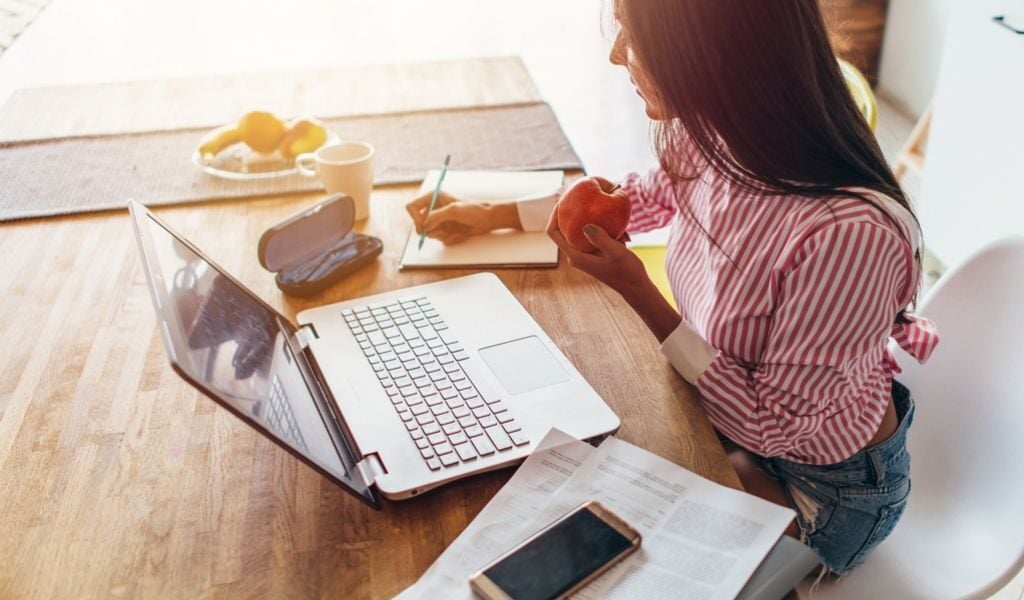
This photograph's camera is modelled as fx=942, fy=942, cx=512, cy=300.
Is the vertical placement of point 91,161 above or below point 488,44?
above

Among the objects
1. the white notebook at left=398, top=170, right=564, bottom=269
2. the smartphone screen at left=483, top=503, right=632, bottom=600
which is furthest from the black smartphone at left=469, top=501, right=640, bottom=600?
the white notebook at left=398, top=170, right=564, bottom=269

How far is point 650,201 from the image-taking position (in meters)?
1.41

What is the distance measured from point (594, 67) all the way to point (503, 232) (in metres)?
2.93

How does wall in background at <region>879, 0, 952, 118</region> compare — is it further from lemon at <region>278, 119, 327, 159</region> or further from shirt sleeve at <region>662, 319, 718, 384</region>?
shirt sleeve at <region>662, 319, 718, 384</region>

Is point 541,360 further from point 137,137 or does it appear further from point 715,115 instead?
point 137,137

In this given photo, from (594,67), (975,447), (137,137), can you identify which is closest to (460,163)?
(137,137)

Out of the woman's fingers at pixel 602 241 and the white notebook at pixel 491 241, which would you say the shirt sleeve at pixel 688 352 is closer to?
the woman's fingers at pixel 602 241

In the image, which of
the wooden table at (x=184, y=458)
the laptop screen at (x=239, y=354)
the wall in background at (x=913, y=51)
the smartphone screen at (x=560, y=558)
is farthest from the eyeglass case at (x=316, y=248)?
the wall in background at (x=913, y=51)

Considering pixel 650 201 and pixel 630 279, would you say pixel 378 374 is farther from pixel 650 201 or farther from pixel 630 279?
pixel 650 201

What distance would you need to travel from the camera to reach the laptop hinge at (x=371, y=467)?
0.93 m

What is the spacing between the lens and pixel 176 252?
40.6 inches

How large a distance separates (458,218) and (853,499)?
2.14 ft

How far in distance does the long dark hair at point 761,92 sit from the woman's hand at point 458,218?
1.41 ft

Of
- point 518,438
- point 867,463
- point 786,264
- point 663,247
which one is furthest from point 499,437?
point 663,247
